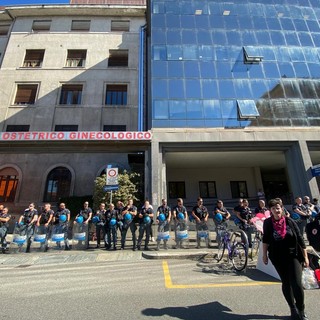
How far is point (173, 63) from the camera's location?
49.8 ft

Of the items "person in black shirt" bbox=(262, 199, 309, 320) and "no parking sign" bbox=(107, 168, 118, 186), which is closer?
"person in black shirt" bbox=(262, 199, 309, 320)

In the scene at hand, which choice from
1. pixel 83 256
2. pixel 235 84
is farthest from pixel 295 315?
→ pixel 235 84

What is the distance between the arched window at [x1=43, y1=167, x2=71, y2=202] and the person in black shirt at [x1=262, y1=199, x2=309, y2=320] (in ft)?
49.5

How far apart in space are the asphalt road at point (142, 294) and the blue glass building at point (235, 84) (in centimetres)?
696

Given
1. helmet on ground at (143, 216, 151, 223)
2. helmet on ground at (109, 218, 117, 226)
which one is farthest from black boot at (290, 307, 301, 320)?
helmet on ground at (109, 218, 117, 226)

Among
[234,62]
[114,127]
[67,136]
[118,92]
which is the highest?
[118,92]

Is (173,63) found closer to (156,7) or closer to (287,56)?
(156,7)

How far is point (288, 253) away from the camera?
121 inches

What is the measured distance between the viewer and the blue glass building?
526 inches

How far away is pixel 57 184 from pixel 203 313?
15235 mm

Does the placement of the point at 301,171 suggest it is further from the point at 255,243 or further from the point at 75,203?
the point at 75,203

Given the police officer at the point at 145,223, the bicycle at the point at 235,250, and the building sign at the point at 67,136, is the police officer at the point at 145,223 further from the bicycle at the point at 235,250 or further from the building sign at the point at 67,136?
the building sign at the point at 67,136

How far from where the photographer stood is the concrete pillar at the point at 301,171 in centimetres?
1234

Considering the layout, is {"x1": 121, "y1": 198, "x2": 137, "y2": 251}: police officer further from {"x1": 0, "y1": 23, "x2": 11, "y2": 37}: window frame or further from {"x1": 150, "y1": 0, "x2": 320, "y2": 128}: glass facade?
{"x1": 0, "y1": 23, "x2": 11, "y2": 37}: window frame
